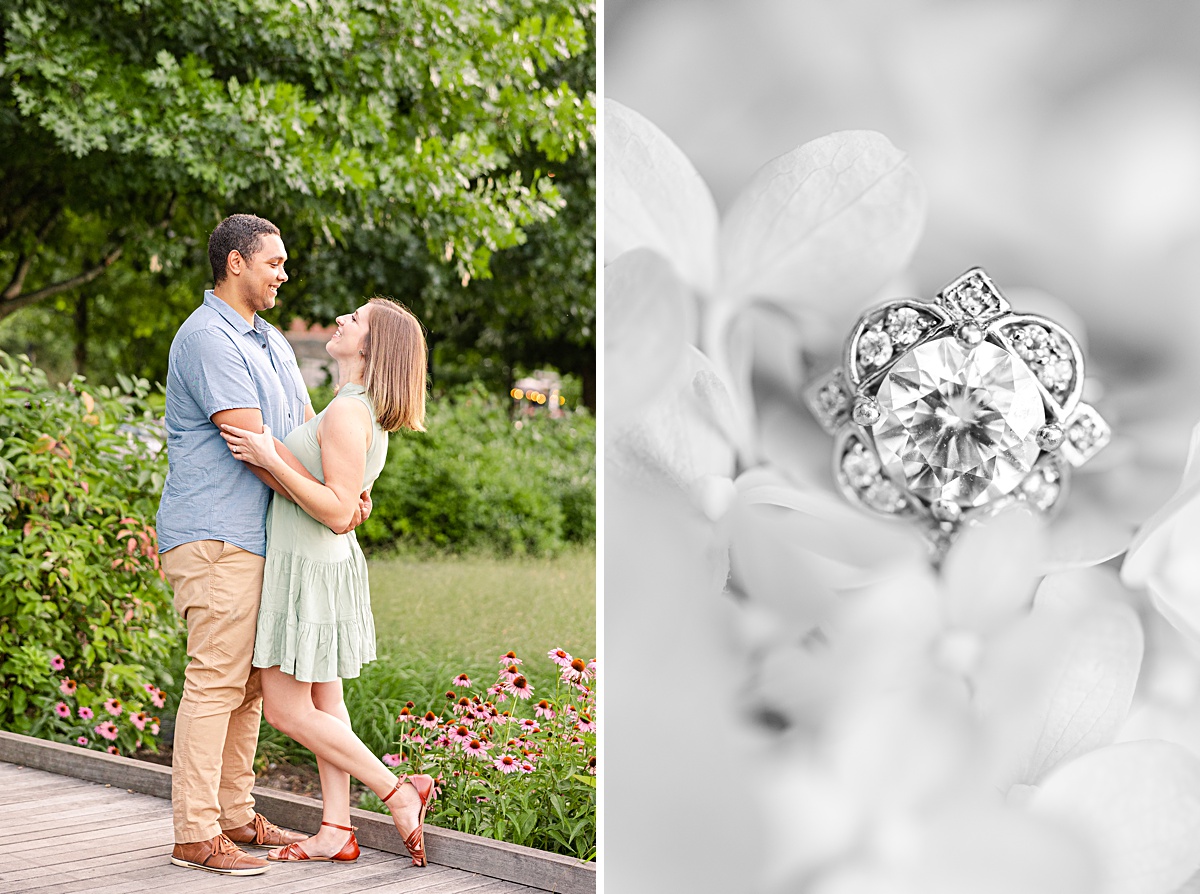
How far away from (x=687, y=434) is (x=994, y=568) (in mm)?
233

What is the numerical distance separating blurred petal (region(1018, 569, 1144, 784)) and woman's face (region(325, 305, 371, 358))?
1.83 meters

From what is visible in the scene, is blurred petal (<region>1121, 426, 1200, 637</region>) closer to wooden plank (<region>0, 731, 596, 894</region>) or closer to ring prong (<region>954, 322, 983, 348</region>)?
ring prong (<region>954, 322, 983, 348</region>)

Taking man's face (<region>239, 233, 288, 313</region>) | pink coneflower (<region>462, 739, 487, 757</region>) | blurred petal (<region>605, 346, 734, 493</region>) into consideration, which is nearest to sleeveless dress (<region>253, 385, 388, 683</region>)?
man's face (<region>239, 233, 288, 313</region>)

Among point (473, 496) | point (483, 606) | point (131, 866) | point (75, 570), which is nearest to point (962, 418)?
point (131, 866)

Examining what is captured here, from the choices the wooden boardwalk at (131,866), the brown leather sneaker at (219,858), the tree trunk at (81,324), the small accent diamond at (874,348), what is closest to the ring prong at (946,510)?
the small accent diamond at (874,348)

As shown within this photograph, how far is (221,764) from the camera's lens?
95.7 inches

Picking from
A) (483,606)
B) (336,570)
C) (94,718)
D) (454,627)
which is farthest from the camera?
(483,606)

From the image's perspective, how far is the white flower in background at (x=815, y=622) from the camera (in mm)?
797

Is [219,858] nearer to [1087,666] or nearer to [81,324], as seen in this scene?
[1087,666]

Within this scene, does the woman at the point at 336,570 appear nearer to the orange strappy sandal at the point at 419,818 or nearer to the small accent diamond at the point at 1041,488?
the orange strappy sandal at the point at 419,818

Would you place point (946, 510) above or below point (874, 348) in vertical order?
below

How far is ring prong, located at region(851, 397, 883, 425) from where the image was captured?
78cm

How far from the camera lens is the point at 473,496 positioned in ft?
30.4

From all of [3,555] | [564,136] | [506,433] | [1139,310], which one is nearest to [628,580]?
[1139,310]
